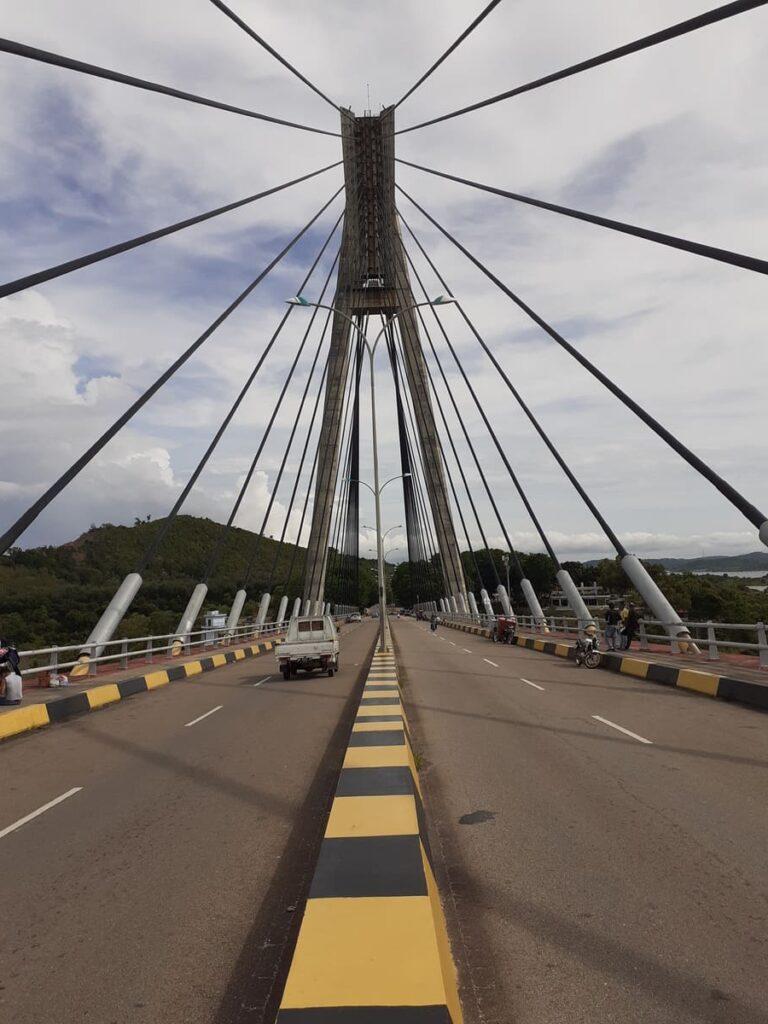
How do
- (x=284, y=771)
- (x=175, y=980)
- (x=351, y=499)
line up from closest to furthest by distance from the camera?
1. (x=175, y=980)
2. (x=284, y=771)
3. (x=351, y=499)

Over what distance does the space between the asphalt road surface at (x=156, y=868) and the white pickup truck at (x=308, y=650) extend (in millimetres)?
8007

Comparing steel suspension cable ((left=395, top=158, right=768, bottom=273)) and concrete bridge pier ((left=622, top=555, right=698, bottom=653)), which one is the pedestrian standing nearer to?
concrete bridge pier ((left=622, top=555, right=698, bottom=653))

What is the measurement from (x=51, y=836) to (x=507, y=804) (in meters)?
3.79

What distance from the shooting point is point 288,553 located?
148 meters

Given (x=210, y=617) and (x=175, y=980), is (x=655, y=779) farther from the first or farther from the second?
(x=210, y=617)

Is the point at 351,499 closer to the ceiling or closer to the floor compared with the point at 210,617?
closer to the ceiling

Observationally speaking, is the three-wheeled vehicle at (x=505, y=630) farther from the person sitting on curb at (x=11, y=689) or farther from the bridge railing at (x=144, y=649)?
the person sitting on curb at (x=11, y=689)

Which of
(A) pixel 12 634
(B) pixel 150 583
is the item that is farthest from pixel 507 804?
(B) pixel 150 583

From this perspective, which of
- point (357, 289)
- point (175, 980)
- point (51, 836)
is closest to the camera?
point (175, 980)

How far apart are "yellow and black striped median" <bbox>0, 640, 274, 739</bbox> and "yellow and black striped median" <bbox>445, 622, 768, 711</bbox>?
11.6 meters

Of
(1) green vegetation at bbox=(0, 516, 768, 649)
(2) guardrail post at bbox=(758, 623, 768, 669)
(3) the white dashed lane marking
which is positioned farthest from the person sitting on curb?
(1) green vegetation at bbox=(0, 516, 768, 649)

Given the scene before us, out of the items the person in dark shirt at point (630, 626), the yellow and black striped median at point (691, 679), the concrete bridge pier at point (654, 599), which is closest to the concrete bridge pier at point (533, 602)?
the person in dark shirt at point (630, 626)

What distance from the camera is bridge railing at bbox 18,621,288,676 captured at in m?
16.0

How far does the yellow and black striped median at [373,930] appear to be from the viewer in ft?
9.69
